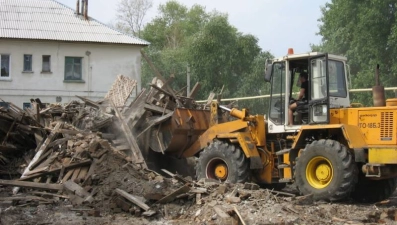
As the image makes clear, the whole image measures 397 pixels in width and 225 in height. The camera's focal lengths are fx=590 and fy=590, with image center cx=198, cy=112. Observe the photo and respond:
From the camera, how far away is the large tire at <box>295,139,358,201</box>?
10.6m

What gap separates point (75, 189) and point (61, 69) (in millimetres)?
25539

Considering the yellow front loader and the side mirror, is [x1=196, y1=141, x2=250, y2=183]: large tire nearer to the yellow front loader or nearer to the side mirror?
the yellow front loader

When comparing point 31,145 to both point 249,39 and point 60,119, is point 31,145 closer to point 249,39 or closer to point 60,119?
point 60,119

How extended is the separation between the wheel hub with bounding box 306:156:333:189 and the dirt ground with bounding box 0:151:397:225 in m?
0.43

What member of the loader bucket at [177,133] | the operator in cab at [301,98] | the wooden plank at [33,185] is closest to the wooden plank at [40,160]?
the wooden plank at [33,185]

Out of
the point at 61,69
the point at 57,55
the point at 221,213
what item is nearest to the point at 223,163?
the point at 221,213

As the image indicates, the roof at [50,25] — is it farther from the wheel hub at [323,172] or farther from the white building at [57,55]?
the wheel hub at [323,172]

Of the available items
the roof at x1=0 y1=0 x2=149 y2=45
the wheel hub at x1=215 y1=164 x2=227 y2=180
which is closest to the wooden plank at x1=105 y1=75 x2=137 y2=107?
the wheel hub at x1=215 y1=164 x2=227 y2=180

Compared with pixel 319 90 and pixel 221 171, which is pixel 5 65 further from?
pixel 319 90

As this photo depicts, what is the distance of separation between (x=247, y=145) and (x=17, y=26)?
2615 cm

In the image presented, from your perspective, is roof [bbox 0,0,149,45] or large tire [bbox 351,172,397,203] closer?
large tire [bbox 351,172,397,203]

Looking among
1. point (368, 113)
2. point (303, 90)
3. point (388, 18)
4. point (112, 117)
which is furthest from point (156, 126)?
point (388, 18)

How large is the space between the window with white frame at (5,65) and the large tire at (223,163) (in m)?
24.7

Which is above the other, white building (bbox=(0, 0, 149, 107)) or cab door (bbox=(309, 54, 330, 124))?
white building (bbox=(0, 0, 149, 107))
